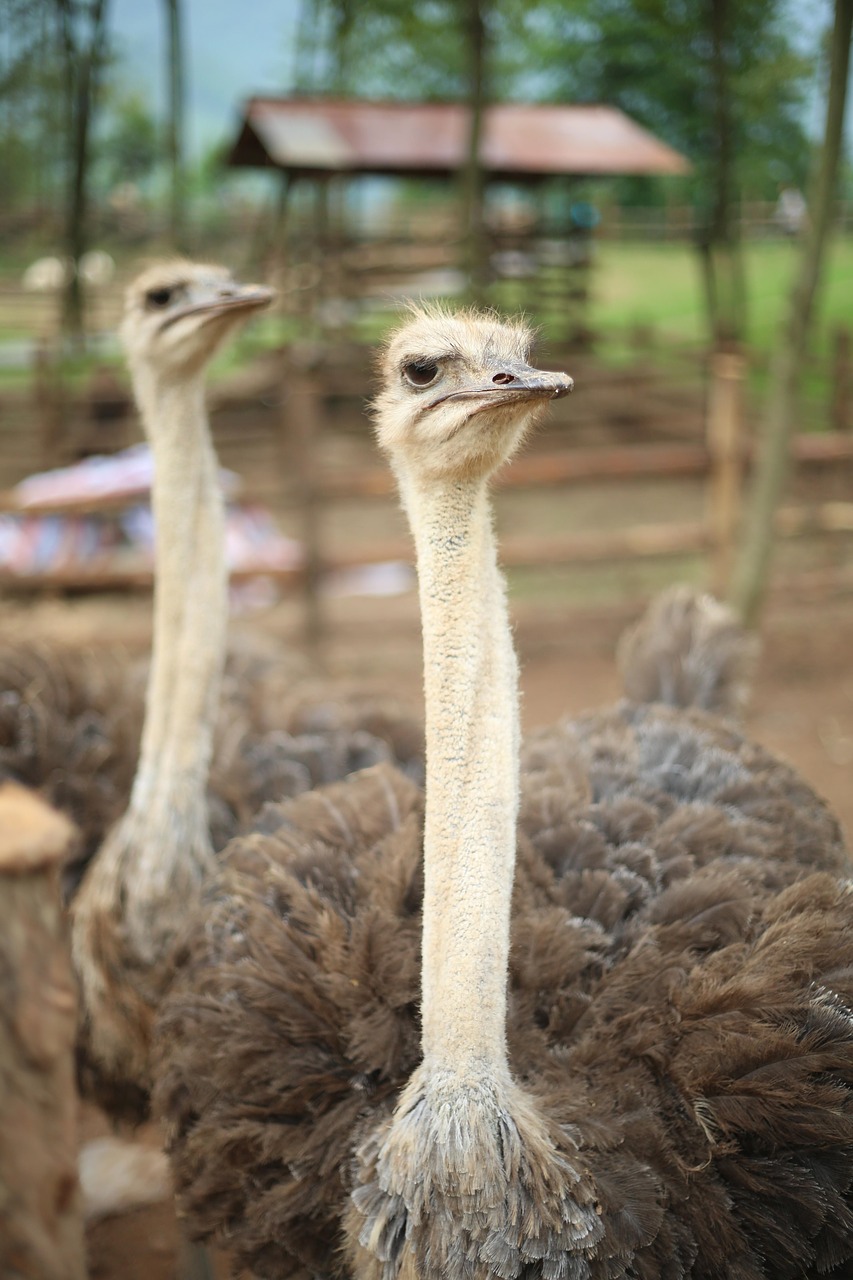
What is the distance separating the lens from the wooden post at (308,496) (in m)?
5.98

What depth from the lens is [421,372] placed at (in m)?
1.75

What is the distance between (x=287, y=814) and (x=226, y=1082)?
668 millimetres

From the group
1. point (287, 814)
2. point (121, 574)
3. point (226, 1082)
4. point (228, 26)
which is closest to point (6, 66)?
point (121, 574)

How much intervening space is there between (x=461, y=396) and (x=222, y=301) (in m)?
1.16

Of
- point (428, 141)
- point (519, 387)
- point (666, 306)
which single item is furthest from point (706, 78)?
point (519, 387)

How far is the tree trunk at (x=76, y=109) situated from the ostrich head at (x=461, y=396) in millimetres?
11126

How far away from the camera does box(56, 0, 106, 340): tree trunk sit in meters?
11.9

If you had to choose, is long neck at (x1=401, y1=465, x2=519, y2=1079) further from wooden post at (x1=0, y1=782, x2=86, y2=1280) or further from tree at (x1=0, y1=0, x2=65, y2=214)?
tree at (x1=0, y1=0, x2=65, y2=214)

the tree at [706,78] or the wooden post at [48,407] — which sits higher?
the tree at [706,78]

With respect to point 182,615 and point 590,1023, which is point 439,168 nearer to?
point 182,615

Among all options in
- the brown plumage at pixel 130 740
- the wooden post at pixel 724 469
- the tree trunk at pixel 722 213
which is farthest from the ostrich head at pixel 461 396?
the tree trunk at pixel 722 213

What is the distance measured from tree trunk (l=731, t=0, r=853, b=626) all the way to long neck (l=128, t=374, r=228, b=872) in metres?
3.02

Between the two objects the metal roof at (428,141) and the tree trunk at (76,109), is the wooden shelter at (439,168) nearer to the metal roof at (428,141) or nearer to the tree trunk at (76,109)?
the metal roof at (428,141)

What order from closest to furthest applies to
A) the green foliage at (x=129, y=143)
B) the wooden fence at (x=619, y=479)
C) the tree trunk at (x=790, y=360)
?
the tree trunk at (x=790, y=360) < the wooden fence at (x=619, y=479) < the green foliage at (x=129, y=143)
